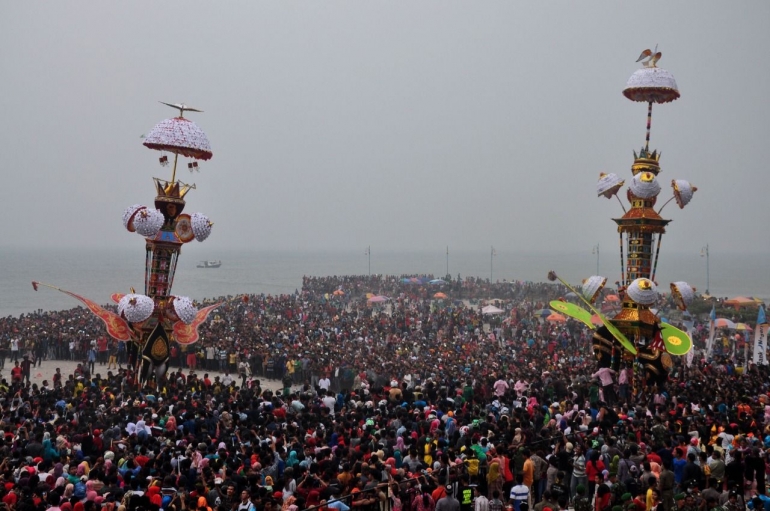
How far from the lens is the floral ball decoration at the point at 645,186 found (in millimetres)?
19094

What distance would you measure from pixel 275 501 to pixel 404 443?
3.85m

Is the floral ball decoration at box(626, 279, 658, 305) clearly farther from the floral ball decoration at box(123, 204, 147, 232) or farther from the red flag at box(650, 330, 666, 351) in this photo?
the floral ball decoration at box(123, 204, 147, 232)

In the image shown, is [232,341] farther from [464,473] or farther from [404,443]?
[464,473]

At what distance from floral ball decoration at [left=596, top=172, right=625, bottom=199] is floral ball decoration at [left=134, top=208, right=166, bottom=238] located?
1148cm

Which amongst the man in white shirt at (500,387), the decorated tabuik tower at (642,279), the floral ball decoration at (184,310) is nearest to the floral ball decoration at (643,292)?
the decorated tabuik tower at (642,279)

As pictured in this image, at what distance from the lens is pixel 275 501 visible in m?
8.29

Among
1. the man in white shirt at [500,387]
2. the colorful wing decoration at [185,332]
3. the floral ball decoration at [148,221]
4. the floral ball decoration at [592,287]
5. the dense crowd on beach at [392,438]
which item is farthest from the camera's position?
the colorful wing decoration at [185,332]

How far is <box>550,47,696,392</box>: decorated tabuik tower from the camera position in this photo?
1858 cm

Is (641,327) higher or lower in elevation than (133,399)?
higher

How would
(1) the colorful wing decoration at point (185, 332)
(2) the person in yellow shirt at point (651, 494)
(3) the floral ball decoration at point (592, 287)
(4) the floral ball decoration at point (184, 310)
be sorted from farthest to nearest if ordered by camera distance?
(1) the colorful wing decoration at point (185, 332) → (4) the floral ball decoration at point (184, 310) → (3) the floral ball decoration at point (592, 287) → (2) the person in yellow shirt at point (651, 494)

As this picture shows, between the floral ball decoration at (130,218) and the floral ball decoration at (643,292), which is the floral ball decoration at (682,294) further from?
the floral ball decoration at (130,218)

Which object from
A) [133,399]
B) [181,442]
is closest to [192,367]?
[133,399]

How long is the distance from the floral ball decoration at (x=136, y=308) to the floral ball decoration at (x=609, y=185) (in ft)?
39.7

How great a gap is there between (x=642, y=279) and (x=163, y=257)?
12.4m
